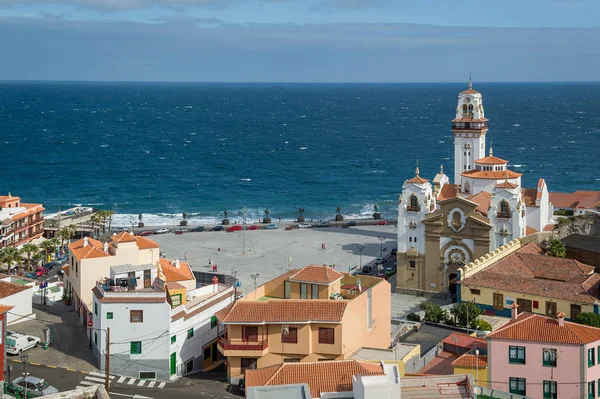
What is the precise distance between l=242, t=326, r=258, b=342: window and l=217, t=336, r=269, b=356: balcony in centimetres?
18

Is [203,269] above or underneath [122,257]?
underneath

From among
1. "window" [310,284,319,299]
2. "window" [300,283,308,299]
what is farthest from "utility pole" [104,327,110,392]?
"window" [310,284,319,299]

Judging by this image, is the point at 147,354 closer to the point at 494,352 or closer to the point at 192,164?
the point at 494,352

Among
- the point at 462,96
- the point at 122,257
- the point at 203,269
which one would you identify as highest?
the point at 462,96

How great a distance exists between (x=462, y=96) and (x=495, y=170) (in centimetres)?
1184

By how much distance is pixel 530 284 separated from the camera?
2653 inches

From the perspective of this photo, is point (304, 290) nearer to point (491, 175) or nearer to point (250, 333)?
point (250, 333)

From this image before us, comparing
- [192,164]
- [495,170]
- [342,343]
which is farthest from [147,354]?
[192,164]

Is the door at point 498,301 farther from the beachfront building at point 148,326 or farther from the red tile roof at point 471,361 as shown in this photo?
the beachfront building at point 148,326

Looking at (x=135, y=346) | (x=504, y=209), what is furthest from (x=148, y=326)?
(x=504, y=209)

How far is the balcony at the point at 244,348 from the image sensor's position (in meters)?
49.3

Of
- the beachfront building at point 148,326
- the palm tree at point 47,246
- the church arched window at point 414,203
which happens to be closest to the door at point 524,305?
the church arched window at point 414,203

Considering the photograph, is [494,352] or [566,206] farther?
[566,206]

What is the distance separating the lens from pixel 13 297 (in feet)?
200
